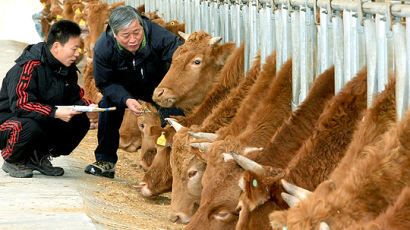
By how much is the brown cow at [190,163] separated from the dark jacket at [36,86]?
4.78ft

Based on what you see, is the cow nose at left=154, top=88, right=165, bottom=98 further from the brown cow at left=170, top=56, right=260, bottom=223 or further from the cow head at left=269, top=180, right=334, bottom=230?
the cow head at left=269, top=180, right=334, bottom=230

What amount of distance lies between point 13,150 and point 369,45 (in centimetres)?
380

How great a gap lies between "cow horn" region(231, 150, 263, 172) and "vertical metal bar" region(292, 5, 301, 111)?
3.60 feet

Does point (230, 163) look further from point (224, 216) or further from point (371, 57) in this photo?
point (371, 57)

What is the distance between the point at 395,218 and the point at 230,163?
1721mm

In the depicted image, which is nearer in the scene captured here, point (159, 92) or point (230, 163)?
point (230, 163)

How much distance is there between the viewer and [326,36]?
17.6 feet

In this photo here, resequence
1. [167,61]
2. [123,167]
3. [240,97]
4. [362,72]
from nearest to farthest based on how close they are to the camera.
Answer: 1. [362,72]
2. [240,97]
3. [167,61]
4. [123,167]

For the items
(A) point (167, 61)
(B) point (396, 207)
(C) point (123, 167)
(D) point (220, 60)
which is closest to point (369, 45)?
(B) point (396, 207)

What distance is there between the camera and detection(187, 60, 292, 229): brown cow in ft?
15.5

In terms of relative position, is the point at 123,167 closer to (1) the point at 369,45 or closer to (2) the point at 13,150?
(2) the point at 13,150

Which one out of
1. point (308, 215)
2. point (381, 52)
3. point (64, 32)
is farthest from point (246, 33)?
point (308, 215)

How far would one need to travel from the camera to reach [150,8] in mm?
12500

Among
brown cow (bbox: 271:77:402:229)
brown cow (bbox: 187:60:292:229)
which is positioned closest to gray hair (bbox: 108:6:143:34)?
brown cow (bbox: 187:60:292:229)
